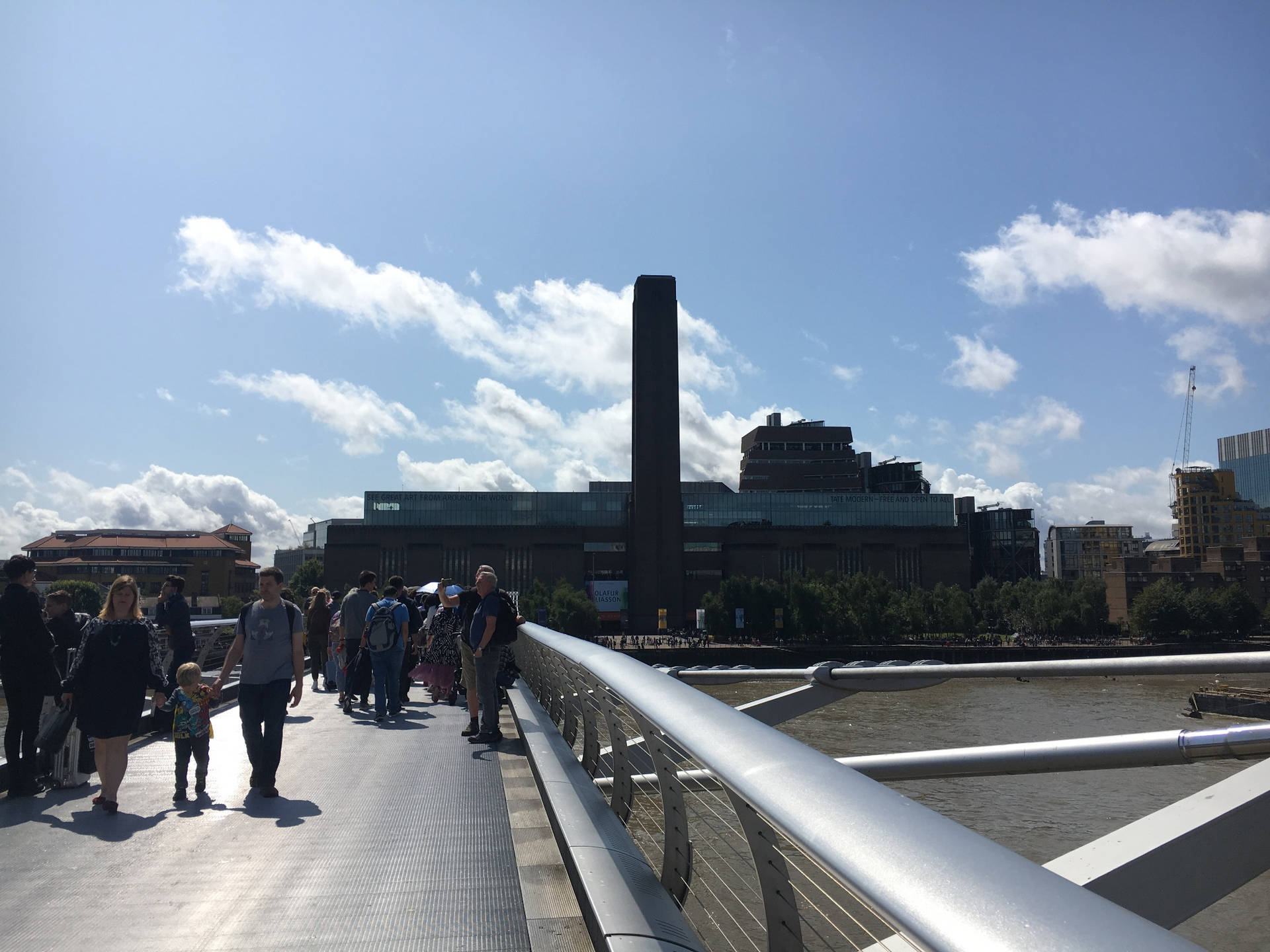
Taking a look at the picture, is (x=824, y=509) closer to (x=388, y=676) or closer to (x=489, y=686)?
(x=388, y=676)

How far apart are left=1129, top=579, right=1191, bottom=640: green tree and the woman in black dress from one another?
297ft

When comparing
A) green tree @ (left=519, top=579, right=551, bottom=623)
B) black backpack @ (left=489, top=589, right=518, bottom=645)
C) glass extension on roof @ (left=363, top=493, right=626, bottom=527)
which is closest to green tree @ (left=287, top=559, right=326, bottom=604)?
glass extension on roof @ (left=363, top=493, right=626, bottom=527)

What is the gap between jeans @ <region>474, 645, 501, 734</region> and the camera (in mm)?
8320

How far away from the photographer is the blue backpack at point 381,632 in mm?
10594

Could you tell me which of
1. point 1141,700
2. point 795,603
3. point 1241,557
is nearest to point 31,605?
point 1141,700

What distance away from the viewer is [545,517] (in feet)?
311

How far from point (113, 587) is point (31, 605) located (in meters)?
0.88

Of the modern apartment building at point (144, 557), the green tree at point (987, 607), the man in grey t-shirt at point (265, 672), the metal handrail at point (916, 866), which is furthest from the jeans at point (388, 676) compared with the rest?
the modern apartment building at point (144, 557)

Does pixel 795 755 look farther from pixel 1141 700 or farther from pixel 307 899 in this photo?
pixel 1141 700

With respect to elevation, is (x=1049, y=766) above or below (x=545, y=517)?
below

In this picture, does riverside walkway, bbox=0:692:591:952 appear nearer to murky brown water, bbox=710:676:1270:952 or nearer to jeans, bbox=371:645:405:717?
jeans, bbox=371:645:405:717

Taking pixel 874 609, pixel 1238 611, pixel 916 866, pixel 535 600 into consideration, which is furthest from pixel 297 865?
pixel 1238 611

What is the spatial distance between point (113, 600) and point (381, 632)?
4.72 m

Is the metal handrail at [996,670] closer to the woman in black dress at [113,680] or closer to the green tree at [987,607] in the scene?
the woman in black dress at [113,680]
